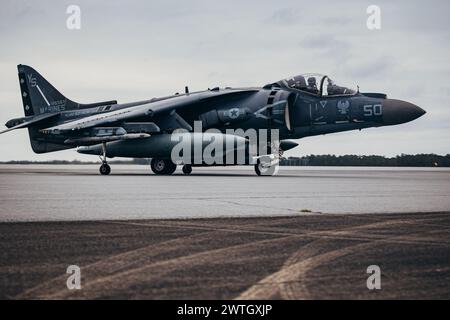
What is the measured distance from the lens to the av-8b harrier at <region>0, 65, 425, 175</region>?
76.9 ft

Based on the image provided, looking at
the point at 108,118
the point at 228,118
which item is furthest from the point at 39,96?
the point at 228,118

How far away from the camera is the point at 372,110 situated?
23047mm

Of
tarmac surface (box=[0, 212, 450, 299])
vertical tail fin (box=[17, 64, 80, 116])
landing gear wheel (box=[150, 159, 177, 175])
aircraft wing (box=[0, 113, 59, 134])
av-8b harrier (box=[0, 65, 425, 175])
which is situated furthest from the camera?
vertical tail fin (box=[17, 64, 80, 116])

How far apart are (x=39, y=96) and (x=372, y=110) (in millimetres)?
17865

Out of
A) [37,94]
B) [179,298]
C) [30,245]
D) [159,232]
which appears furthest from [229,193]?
[37,94]

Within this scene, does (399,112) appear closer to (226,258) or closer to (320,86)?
(320,86)

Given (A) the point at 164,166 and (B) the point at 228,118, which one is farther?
(A) the point at 164,166

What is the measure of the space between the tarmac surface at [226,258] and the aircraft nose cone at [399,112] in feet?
47.5

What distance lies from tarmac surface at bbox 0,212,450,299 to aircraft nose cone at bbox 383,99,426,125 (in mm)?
14472

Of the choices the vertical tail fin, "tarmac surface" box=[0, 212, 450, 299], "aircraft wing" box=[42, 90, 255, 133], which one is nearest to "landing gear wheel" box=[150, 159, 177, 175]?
"aircraft wing" box=[42, 90, 255, 133]

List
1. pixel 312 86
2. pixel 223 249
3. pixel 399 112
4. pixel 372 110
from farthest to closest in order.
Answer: pixel 312 86
pixel 372 110
pixel 399 112
pixel 223 249

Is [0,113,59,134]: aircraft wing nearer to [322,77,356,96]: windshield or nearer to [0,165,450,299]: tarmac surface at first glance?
[322,77,356,96]: windshield

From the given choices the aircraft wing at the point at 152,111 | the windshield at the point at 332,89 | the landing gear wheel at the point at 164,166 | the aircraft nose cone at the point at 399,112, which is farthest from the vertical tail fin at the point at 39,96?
the aircraft nose cone at the point at 399,112
